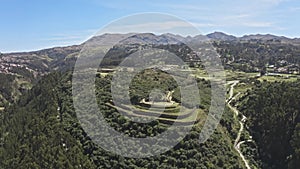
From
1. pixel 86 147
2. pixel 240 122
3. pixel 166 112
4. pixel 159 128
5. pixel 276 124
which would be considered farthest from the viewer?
pixel 240 122

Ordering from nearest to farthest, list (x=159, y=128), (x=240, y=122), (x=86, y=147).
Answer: (x=159, y=128) → (x=86, y=147) → (x=240, y=122)

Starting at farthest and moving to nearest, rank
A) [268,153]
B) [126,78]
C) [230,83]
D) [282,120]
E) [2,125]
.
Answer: [230,83] → [2,125] → [126,78] → [282,120] → [268,153]

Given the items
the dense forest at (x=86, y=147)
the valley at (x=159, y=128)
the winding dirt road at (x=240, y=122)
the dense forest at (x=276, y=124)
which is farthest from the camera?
the dense forest at (x=276, y=124)

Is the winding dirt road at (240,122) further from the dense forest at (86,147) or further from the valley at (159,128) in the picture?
the dense forest at (86,147)

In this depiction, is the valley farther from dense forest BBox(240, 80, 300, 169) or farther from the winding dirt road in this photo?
the winding dirt road

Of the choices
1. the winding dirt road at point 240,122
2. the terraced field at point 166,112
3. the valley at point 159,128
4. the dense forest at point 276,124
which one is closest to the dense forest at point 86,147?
the valley at point 159,128

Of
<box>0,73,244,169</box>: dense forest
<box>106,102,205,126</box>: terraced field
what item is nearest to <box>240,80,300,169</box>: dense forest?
<box>0,73,244,169</box>: dense forest

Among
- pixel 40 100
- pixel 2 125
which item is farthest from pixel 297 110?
pixel 2 125

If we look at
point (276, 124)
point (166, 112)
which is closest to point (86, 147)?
point (166, 112)

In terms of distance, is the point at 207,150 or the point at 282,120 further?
the point at 282,120

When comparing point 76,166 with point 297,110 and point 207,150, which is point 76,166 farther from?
point 297,110

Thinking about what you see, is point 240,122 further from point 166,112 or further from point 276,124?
point 166,112
